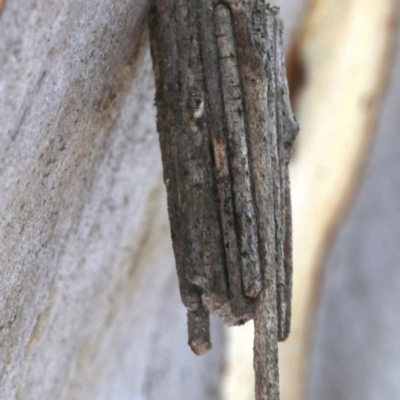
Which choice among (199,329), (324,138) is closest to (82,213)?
(199,329)

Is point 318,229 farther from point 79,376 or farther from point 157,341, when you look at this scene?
point 79,376

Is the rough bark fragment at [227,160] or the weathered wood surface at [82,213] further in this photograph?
the rough bark fragment at [227,160]

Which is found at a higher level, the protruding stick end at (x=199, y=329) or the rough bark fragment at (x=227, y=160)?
the rough bark fragment at (x=227, y=160)

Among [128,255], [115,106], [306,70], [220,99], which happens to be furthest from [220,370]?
[220,99]

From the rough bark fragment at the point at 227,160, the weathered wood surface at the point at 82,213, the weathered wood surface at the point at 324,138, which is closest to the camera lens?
the weathered wood surface at the point at 82,213

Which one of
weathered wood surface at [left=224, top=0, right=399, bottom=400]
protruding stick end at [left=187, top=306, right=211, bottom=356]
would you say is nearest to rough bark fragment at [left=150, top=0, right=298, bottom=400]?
protruding stick end at [left=187, top=306, right=211, bottom=356]

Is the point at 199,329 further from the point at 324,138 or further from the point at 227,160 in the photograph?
the point at 324,138

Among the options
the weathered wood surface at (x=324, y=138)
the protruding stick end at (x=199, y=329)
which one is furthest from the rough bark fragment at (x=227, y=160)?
the weathered wood surface at (x=324, y=138)

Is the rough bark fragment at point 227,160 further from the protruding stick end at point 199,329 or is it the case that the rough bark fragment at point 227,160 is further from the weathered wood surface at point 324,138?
the weathered wood surface at point 324,138
